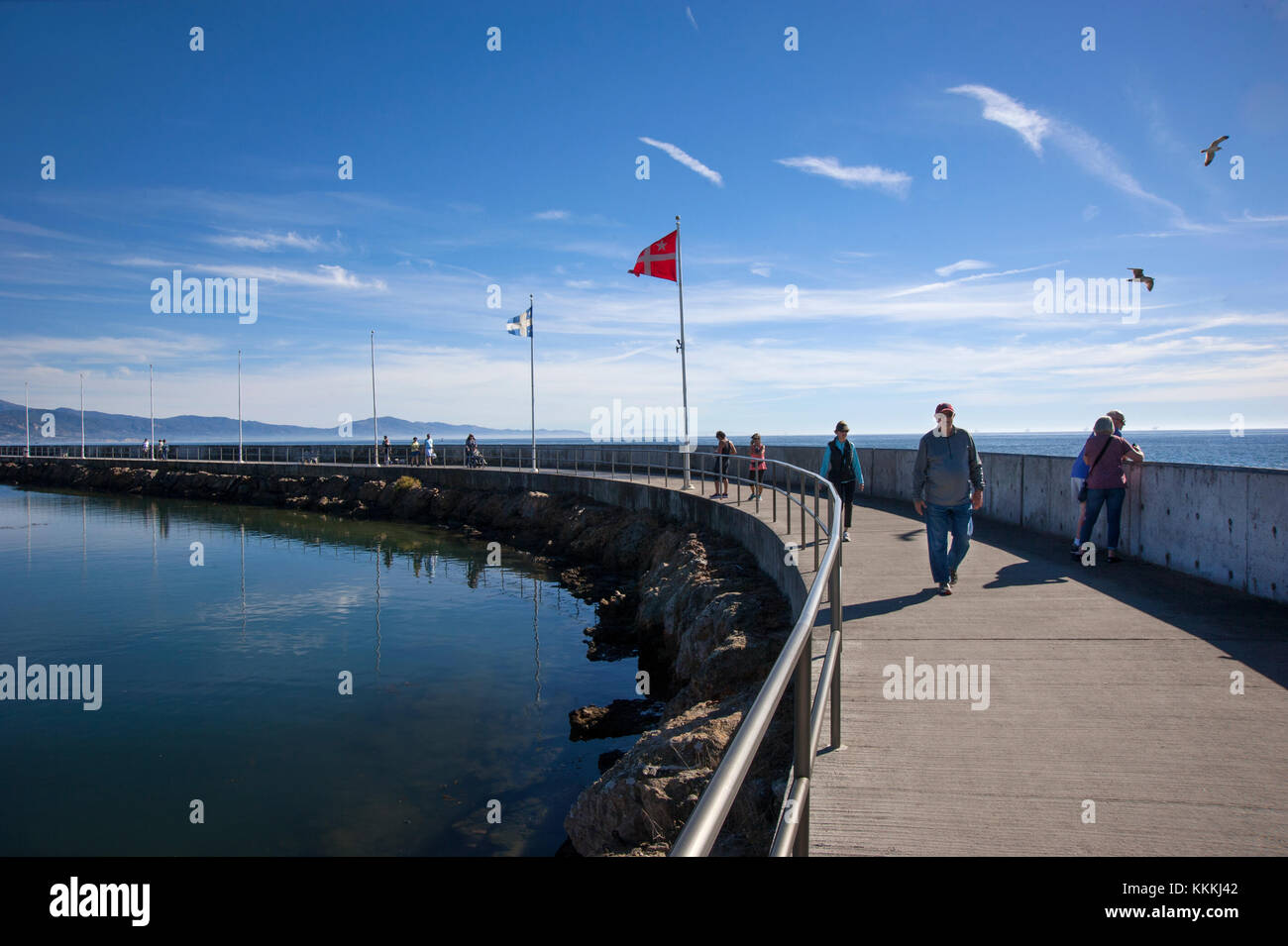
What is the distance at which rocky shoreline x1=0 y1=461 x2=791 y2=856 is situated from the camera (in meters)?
6.17

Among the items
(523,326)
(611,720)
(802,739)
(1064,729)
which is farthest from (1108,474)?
(523,326)

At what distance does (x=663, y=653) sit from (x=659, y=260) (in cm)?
1342

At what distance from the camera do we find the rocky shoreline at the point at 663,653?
20.2ft

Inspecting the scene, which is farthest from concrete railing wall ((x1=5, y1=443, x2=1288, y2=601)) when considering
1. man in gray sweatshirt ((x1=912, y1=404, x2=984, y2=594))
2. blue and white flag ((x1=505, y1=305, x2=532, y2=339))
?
blue and white flag ((x1=505, y1=305, x2=532, y2=339))

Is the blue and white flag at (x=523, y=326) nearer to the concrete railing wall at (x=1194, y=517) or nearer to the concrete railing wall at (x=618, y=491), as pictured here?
the concrete railing wall at (x=618, y=491)

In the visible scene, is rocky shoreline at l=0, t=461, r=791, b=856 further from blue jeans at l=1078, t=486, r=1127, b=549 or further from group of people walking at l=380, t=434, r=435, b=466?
group of people walking at l=380, t=434, r=435, b=466

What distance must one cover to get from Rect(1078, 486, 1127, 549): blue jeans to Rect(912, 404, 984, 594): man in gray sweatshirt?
107 inches

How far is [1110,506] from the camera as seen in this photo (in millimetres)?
9805

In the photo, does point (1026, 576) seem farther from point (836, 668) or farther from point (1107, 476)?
point (836, 668)

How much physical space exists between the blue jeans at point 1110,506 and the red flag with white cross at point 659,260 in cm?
1486

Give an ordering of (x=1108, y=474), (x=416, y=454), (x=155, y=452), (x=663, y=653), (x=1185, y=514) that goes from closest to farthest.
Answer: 1. (x=1185, y=514)
2. (x=1108, y=474)
3. (x=663, y=653)
4. (x=416, y=454)
5. (x=155, y=452)

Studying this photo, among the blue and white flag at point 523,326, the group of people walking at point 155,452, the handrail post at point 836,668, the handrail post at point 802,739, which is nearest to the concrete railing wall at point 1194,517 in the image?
the handrail post at point 836,668

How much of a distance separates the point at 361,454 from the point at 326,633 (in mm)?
41033
